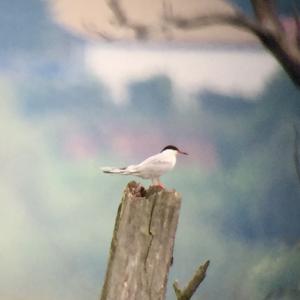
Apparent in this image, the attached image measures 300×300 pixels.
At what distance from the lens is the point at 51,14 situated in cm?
166

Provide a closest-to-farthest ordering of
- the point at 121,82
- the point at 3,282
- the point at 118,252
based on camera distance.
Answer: the point at 118,252, the point at 3,282, the point at 121,82

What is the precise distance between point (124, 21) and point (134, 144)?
0.33 metres

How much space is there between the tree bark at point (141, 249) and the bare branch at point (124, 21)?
804mm

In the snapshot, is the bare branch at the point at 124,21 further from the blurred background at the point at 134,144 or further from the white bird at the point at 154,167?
the white bird at the point at 154,167

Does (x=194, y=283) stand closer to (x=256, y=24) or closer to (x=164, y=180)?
(x=164, y=180)

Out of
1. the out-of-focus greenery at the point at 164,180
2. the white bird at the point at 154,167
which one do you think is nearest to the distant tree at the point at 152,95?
Answer: the out-of-focus greenery at the point at 164,180

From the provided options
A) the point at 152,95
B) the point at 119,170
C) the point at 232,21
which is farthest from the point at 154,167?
the point at 232,21

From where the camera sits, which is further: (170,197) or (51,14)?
(51,14)

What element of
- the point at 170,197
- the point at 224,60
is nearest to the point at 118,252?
the point at 170,197

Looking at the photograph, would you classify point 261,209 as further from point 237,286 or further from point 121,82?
point 121,82

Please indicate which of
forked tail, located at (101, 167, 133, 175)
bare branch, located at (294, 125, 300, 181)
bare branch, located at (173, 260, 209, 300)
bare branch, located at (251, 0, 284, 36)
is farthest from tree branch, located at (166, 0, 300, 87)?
bare branch, located at (173, 260, 209, 300)

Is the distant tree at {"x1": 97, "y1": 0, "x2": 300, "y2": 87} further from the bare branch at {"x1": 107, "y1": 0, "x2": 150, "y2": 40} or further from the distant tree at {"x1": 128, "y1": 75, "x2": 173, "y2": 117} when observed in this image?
the distant tree at {"x1": 128, "y1": 75, "x2": 173, "y2": 117}

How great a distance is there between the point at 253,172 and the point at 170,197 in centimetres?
79

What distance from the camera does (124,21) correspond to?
1699 mm
